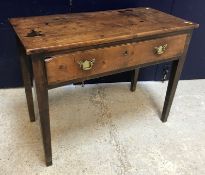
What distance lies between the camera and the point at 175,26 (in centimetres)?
131

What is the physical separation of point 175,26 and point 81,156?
0.90 m

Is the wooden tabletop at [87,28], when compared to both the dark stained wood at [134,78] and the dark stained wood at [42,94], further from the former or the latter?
the dark stained wood at [134,78]

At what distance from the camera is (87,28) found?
4.01 ft

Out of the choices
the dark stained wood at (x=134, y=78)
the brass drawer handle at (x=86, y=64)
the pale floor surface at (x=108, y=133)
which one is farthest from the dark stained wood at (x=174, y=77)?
the brass drawer handle at (x=86, y=64)

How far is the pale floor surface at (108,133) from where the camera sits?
136cm

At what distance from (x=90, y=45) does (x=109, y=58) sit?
0.13 m

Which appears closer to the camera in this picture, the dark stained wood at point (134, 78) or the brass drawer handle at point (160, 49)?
the brass drawer handle at point (160, 49)

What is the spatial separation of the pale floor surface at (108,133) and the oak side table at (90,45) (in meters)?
0.19

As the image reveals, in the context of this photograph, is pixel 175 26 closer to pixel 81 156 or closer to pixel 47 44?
pixel 47 44

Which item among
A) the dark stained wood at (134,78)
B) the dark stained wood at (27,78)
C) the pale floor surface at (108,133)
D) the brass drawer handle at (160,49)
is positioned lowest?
the pale floor surface at (108,133)

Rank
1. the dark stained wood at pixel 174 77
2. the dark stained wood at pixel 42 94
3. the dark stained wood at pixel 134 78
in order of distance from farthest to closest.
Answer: the dark stained wood at pixel 134 78 → the dark stained wood at pixel 174 77 → the dark stained wood at pixel 42 94

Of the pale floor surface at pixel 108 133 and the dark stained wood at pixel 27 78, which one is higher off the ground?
the dark stained wood at pixel 27 78

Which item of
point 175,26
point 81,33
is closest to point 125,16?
point 175,26

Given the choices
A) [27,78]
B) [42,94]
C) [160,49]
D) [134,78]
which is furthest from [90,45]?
[134,78]
